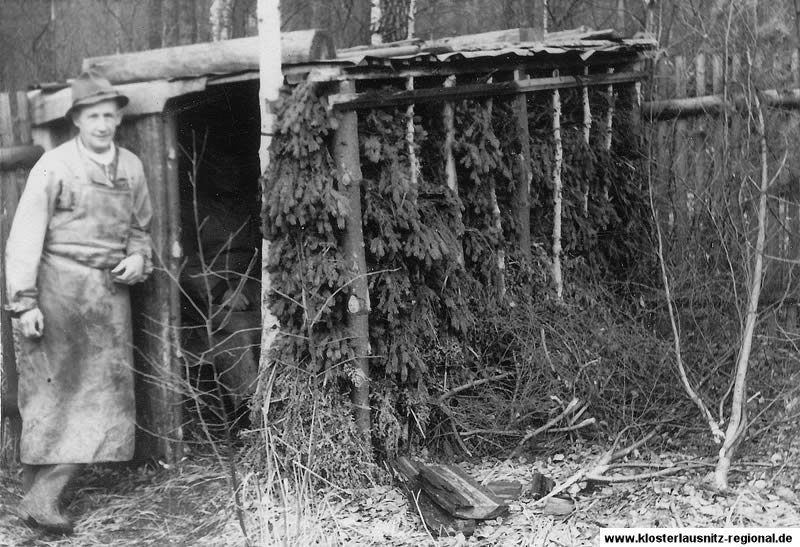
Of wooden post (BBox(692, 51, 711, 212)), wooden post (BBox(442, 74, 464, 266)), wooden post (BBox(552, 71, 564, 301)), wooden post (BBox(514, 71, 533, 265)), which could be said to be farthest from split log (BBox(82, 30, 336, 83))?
wooden post (BBox(692, 51, 711, 212))

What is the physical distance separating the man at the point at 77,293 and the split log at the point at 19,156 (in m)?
0.16

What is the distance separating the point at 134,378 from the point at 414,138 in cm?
239

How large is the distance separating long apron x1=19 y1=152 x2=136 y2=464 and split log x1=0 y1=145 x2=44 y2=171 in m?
0.38

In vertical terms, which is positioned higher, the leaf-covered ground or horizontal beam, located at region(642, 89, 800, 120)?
horizontal beam, located at region(642, 89, 800, 120)

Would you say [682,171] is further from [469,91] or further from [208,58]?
[208,58]

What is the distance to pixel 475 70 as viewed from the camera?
246 inches

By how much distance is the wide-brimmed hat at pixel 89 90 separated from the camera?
196 inches

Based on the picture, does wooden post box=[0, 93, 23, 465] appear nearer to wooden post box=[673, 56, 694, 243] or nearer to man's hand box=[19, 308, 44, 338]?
man's hand box=[19, 308, 44, 338]

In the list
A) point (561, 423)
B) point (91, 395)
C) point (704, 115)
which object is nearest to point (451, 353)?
point (561, 423)

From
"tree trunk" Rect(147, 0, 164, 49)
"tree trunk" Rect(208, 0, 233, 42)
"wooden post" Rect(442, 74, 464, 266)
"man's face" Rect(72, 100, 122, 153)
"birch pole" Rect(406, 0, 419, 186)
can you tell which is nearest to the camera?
"man's face" Rect(72, 100, 122, 153)

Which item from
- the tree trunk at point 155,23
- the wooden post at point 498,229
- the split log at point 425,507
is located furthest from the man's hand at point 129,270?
the tree trunk at point 155,23

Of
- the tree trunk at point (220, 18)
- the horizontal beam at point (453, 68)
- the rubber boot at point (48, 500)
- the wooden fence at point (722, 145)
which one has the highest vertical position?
the tree trunk at point (220, 18)

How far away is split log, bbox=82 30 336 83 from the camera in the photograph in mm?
5266

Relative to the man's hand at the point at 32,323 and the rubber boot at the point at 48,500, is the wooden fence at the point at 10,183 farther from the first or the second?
the rubber boot at the point at 48,500
